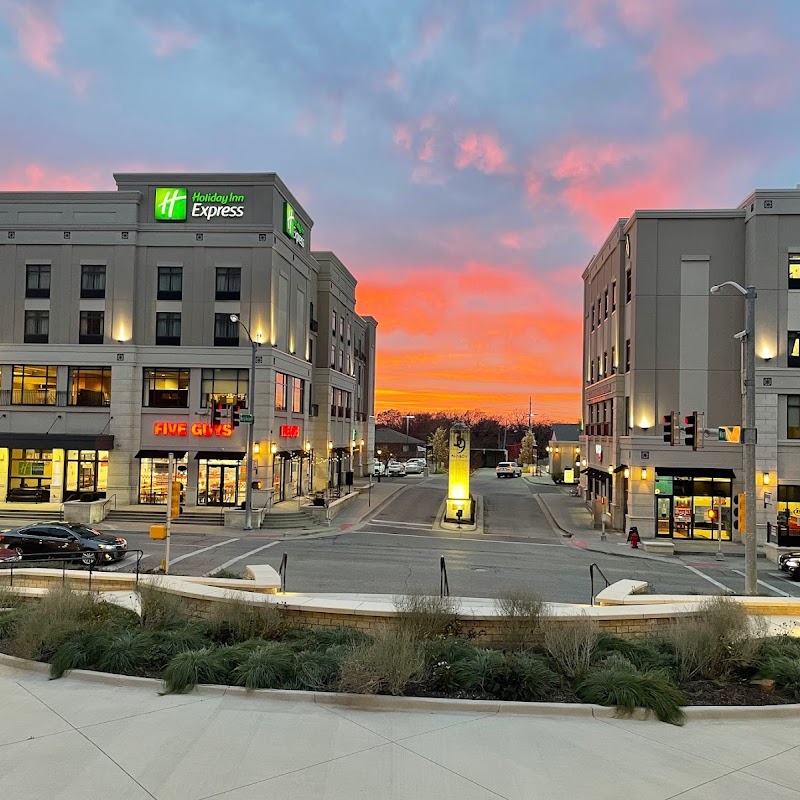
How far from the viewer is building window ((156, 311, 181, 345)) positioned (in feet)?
128

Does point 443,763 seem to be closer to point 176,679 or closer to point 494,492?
point 176,679

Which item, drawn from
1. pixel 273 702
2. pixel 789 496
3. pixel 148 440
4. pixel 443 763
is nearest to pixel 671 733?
pixel 443 763

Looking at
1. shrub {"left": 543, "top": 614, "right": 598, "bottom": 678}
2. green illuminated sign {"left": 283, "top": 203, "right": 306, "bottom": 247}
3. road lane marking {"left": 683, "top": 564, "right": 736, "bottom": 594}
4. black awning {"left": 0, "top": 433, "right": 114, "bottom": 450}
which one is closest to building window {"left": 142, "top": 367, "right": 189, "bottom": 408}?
black awning {"left": 0, "top": 433, "right": 114, "bottom": 450}

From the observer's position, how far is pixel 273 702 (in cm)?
870

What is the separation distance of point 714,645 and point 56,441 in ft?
121

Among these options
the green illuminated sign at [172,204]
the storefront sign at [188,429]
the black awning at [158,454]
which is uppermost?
the green illuminated sign at [172,204]

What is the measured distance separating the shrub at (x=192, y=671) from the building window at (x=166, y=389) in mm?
30976

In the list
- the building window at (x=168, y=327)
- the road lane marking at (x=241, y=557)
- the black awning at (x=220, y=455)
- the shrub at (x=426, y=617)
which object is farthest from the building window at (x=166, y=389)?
the shrub at (x=426, y=617)

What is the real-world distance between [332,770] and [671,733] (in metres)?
4.14

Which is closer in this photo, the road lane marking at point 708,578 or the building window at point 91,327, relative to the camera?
the road lane marking at point 708,578

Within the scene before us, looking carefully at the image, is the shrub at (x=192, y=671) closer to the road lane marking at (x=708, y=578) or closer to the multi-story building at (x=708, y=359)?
the road lane marking at (x=708, y=578)

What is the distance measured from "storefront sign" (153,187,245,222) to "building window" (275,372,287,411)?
32.8 feet

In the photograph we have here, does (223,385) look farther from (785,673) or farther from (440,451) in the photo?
(440,451)

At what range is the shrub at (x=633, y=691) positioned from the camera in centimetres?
837
